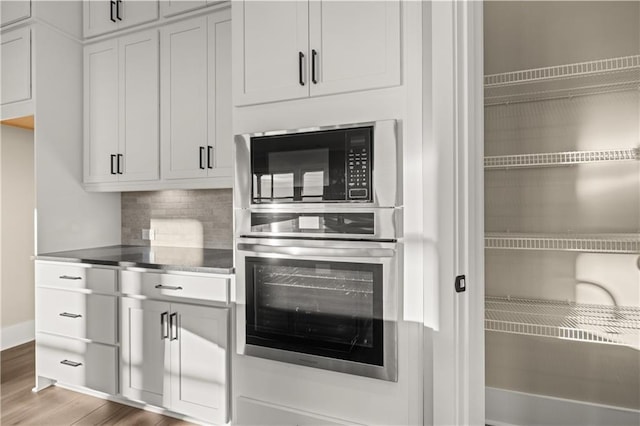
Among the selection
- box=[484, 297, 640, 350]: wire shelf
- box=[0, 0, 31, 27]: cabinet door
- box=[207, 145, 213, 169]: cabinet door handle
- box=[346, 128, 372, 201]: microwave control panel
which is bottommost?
box=[484, 297, 640, 350]: wire shelf

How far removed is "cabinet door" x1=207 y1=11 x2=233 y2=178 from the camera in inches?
98.7

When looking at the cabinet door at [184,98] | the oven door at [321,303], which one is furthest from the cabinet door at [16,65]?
the oven door at [321,303]

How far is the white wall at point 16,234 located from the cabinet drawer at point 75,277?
1.09 metres

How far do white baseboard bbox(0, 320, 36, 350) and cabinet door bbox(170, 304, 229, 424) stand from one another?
2.18m

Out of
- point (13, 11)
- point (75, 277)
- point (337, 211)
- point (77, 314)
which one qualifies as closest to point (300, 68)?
point (337, 211)

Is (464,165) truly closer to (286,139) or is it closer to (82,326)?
(286,139)

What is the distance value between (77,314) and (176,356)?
818 mm

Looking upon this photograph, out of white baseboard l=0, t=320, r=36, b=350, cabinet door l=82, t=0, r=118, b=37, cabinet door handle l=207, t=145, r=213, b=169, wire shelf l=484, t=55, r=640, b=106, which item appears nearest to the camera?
wire shelf l=484, t=55, r=640, b=106

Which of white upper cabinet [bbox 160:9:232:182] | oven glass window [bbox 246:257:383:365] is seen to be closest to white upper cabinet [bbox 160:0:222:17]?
white upper cabinet [bbox 160:9:232:182]

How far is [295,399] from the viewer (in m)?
1.90

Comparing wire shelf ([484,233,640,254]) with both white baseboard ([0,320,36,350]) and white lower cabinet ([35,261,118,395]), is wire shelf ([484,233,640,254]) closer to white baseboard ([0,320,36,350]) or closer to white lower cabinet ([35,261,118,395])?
white lower cabinet ([35,261,118,395])

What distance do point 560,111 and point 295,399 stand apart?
2010 mm

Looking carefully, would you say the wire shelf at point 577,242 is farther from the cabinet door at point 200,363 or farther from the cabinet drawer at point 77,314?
the cabinet drawer at point 77,314

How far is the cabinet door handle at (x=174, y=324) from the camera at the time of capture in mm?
2223
